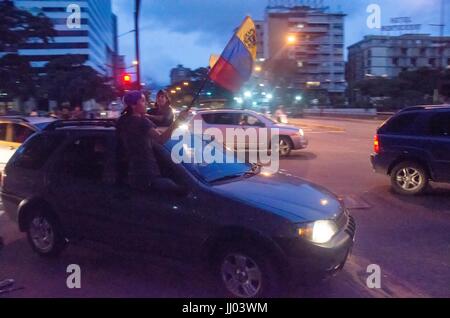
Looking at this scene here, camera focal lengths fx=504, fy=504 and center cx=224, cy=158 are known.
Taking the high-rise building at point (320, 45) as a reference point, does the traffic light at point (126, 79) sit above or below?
below

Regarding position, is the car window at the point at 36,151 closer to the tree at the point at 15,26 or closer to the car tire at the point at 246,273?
the car tire at the point at 246,273

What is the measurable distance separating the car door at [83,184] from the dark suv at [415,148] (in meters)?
6.01

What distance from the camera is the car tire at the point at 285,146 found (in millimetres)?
15797

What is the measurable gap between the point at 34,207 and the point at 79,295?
1.64m

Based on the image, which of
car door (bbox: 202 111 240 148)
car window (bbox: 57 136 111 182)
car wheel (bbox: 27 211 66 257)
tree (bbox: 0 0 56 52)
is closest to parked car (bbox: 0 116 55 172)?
car wheel (bbox: 27 211 66 257)

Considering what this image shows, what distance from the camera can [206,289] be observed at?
480 centimetres

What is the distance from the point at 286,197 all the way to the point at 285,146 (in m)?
11.3

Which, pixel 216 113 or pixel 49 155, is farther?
pixel 216 113

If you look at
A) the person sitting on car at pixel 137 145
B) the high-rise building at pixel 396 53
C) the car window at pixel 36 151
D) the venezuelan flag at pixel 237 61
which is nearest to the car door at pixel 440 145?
the venezuelan flag at pixel 237 61

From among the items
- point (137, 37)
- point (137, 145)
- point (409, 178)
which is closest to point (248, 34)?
point (137, 145)
